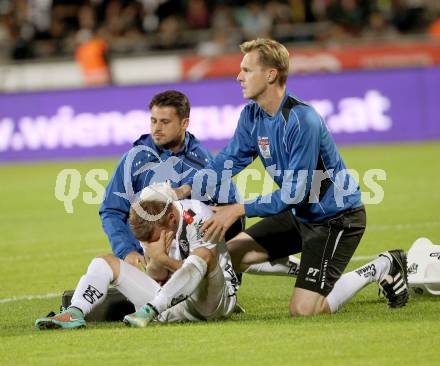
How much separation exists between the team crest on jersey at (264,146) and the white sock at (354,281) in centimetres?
105

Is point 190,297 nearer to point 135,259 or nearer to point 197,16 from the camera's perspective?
point 135,259

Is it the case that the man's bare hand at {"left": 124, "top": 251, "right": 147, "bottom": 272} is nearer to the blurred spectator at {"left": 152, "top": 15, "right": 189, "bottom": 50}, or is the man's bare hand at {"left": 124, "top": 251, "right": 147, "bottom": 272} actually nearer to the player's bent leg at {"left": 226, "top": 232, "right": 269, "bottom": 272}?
the player's bent leg at {"left": 226, "top": 232, "right": 269, "bottom": 272}

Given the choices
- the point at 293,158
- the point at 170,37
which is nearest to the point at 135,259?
the point at 293,158

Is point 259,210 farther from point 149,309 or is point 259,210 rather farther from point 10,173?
point 10,173

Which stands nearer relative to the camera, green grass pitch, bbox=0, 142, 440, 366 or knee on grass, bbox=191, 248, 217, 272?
green grass pitch, bbox=0, 142, 440, 366

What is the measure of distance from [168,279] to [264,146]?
1.17 m

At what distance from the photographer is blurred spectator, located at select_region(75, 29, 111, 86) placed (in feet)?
73.0

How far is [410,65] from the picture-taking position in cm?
2170

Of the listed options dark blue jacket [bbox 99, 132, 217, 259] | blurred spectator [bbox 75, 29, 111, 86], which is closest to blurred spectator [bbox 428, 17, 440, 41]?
blurred spectator [bbox 75, 29, 111, 86]

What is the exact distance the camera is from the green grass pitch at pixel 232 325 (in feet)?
19.9

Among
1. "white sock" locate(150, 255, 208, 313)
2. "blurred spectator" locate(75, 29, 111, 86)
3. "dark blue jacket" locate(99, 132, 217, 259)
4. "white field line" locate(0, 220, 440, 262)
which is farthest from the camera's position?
"blurred spectator" locate(75, 29, 111, 86)

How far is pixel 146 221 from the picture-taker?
6.95 m

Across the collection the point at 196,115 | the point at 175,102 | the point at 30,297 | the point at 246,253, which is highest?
the point at 175,102

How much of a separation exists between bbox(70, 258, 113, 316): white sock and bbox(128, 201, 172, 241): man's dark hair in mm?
333
